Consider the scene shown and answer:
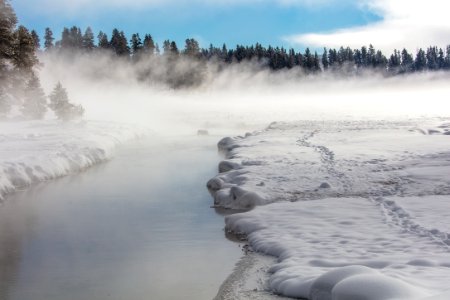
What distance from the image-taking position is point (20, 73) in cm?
3347

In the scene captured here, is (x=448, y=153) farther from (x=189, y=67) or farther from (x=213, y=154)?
(x=189, y=67)

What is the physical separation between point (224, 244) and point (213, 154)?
1550cm

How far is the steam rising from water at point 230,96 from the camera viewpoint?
53.3 m

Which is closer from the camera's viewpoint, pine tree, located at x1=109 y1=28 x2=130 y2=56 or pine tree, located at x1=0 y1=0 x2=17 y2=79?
pine tree, located at x1=0 y1=0 x2=17 y2=79

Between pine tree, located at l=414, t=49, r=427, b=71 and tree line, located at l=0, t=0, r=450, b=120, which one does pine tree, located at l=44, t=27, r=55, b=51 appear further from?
pine tree, located at l=414, t=49, r=427, b=71

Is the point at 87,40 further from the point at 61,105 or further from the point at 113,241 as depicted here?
the point at 113,241

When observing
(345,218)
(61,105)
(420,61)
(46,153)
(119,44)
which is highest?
(119,44)

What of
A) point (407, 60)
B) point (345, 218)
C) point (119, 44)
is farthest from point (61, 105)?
point (407, 60)

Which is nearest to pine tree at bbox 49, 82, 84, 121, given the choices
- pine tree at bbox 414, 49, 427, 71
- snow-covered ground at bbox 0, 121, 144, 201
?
snow-covered ground at bbox 0, 121, 144, 201

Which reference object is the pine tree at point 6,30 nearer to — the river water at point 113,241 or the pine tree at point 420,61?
the river water at point 113,241

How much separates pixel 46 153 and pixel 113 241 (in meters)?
11.1

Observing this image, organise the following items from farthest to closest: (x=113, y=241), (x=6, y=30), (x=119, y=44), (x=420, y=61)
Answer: (x=420, y=61) < (x=119, y=44) < (x=6, y=30) < (x=113, y=241)

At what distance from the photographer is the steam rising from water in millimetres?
53281

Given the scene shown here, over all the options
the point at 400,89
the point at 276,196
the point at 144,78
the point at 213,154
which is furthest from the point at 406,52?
the point at 276,196
